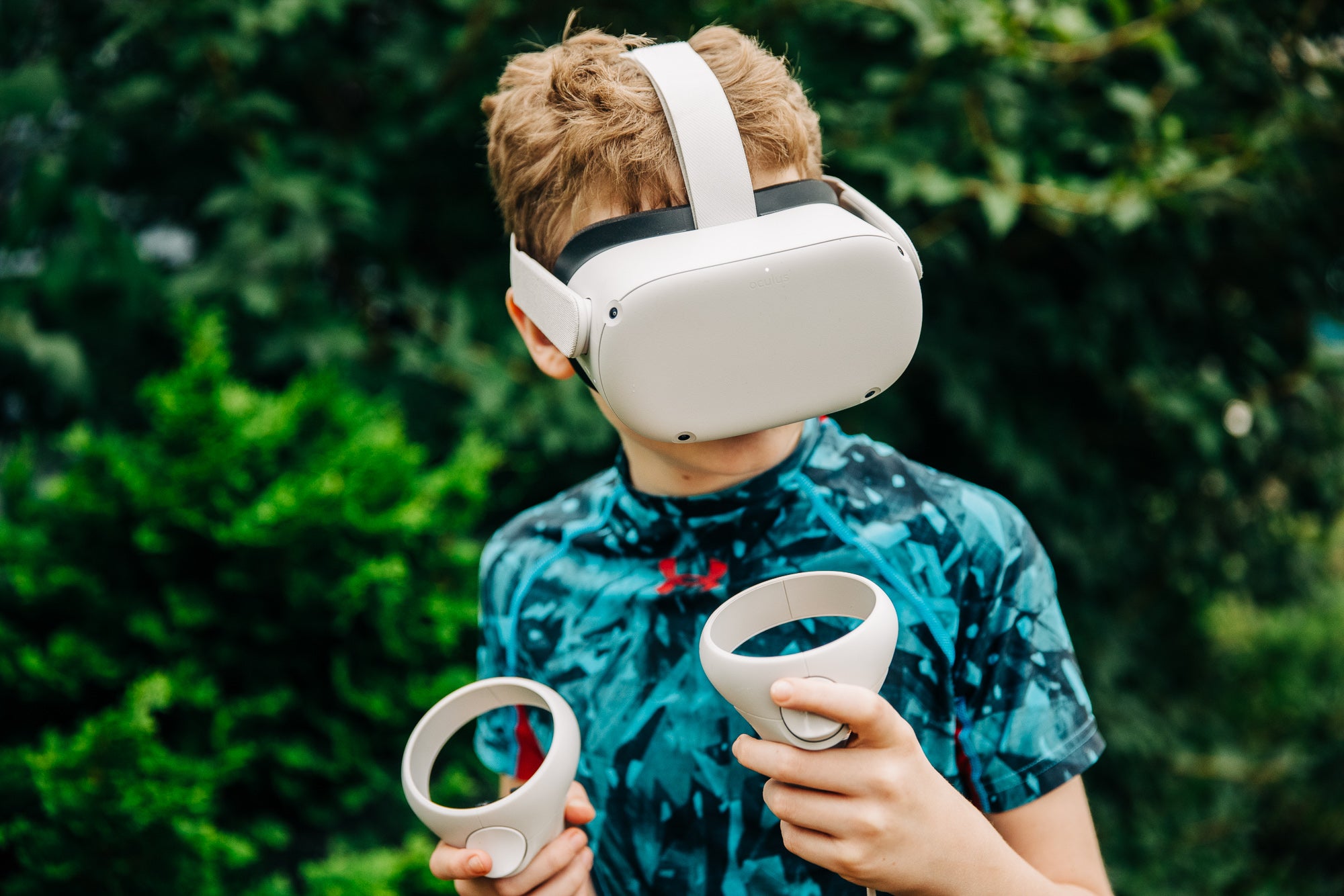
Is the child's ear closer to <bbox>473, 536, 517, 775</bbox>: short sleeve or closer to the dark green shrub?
<bbox>473, 536, 517, 775</bbox>: short sleeve

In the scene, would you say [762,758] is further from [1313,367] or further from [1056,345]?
[1313,367]

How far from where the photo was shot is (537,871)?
104 cm

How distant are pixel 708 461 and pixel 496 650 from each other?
0.47 meters

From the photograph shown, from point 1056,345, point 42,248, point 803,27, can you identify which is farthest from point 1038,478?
point 42,248

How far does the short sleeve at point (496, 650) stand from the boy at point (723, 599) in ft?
0.23

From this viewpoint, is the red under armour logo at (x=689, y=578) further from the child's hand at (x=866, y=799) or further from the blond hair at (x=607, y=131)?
the blond hair at (x=607, y=131)

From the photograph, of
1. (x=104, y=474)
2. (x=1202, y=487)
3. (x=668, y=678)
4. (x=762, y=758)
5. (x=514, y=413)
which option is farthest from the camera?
(x=1202, y=487)

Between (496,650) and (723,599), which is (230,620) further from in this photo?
(723,599)

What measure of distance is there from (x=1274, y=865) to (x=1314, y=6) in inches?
107

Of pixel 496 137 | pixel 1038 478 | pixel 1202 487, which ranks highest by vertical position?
pixel 496 137

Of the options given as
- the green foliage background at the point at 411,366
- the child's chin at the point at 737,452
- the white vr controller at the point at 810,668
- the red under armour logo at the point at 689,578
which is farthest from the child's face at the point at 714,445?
the green foliage background at the point at 411,366

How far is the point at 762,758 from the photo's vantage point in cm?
89

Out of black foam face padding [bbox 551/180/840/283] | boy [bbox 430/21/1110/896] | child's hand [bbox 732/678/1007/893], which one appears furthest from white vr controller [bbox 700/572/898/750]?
black foam face padding [bbox 551/180/840/283]

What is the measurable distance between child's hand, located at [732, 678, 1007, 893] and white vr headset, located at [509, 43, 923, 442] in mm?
289
